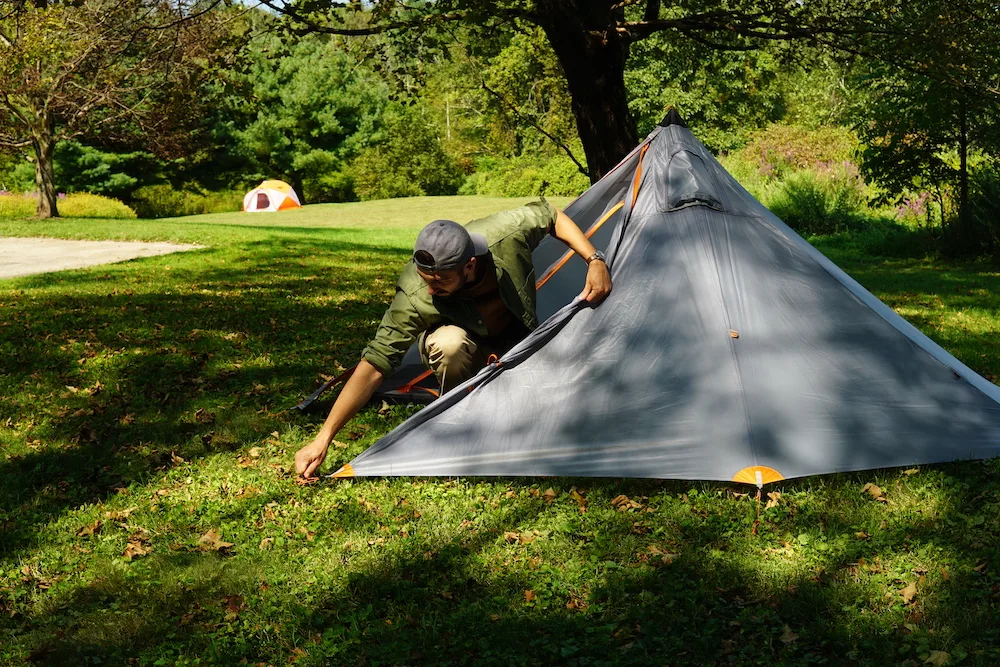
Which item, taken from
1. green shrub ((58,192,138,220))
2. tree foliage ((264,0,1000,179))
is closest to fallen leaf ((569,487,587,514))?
tree foliage ((264,0,1000,179))

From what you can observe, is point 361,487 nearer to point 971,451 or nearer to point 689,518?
point 689,518

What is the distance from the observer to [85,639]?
130 inches

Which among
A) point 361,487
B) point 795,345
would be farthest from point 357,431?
point 795,345

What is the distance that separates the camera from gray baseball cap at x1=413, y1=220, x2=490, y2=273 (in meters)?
4.22

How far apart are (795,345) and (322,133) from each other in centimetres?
3917

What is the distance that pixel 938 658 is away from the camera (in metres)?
2.94

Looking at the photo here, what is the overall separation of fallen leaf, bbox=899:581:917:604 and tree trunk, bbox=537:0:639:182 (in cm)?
525

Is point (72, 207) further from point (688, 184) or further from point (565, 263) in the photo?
point (688, 184)

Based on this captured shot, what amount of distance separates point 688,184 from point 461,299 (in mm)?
1357

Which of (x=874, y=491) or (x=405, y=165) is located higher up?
(x=405, y=165)

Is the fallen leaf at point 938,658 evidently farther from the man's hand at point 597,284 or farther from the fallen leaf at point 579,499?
the man's hand at point 597,284

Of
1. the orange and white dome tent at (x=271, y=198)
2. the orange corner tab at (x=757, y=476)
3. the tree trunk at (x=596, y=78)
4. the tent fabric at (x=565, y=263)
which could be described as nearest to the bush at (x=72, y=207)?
the orange and white dome tent at (x=271, y=198)

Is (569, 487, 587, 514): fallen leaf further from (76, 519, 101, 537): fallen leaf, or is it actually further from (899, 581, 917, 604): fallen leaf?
(76, 519, 101, 537): fallen leaf

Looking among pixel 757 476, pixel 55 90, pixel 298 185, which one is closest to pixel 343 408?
pixel 757 476
